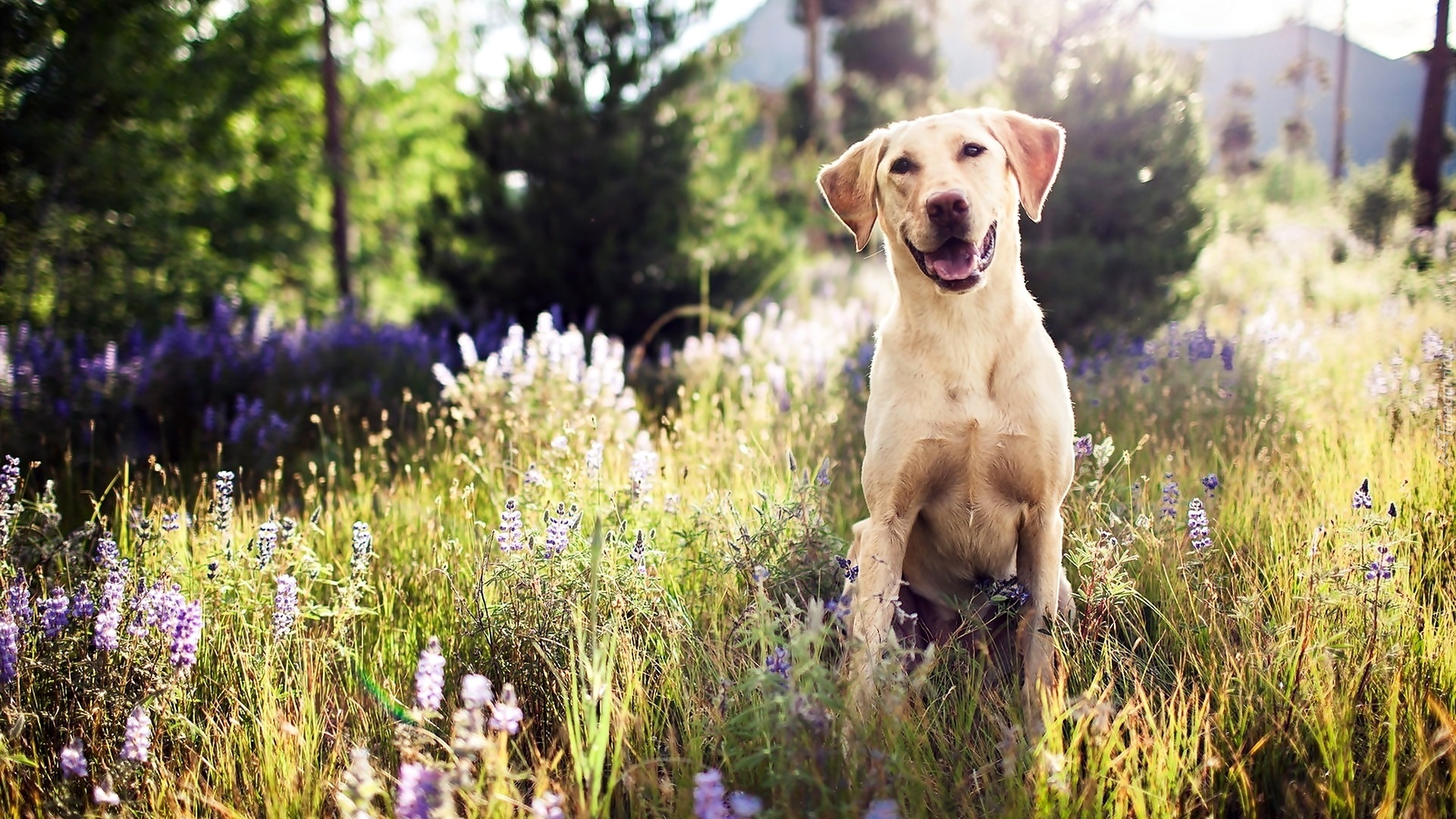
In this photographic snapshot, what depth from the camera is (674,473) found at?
3738 millimetres

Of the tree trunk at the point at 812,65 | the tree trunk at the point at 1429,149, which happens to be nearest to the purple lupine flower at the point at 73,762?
the tree trunk at the point at 1429,149

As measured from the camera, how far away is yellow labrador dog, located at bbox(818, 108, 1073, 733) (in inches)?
97.4

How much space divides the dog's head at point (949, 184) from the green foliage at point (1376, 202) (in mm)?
11155

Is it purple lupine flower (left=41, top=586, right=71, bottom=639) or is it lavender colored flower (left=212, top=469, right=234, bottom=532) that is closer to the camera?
purple lupine flower (left=41, top=586, right=71, bottom=639)

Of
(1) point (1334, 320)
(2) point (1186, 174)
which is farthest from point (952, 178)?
(1) point (1334, 320)

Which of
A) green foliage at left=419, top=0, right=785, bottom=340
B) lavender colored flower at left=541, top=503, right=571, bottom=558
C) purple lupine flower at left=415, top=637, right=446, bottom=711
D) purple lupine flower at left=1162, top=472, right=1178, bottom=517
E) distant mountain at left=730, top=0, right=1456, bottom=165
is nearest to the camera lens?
purple lupine flower at left=415, top=637, right=446, bottom=711

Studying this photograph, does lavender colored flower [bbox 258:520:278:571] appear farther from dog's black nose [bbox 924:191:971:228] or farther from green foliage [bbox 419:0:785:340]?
green foliage [bbox 419:0:785:340]

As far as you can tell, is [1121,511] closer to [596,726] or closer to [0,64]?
[596,726]

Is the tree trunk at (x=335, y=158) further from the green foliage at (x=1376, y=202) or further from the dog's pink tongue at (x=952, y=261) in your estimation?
the green foliage at (x=1376, y=202)

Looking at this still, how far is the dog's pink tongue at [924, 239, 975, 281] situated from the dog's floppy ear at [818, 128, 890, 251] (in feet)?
1.26

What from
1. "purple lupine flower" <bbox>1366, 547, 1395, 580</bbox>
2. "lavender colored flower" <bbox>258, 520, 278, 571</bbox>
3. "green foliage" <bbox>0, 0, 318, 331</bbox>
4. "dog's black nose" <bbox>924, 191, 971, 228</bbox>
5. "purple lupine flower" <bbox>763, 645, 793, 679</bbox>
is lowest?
"purple lupine flower" <bbox>763, 645, 793, 679</bbox>

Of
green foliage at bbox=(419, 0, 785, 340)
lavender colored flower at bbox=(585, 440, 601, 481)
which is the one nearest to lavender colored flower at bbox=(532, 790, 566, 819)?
lavender colored flower at bbox=(585, 440, 601, 481)

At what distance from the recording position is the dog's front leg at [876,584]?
2.22 metres

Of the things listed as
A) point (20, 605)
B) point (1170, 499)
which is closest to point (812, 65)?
point (1170, 499)
